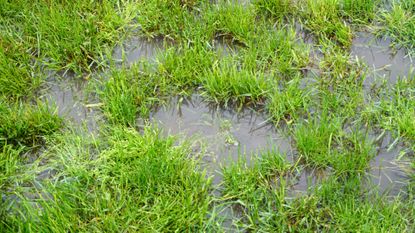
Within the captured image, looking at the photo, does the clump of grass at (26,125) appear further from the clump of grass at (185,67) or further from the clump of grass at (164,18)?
the clump of grass at (164,18)

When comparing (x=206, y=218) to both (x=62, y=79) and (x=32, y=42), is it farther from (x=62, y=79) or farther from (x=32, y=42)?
(x=32, y=42)

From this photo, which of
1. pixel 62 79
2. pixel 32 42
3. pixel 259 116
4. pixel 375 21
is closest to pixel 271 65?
pixel 259 116

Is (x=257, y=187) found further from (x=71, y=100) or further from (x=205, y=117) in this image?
(x=71, y=100)

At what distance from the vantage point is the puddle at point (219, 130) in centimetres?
271

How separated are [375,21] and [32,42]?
6.72 feet

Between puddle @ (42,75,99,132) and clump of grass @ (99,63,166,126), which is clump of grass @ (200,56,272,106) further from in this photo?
puddle @ (42,75,99,132)

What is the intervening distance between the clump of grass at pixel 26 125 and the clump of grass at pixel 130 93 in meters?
0.29

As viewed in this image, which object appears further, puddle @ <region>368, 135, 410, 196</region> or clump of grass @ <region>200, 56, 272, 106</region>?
clump of grass @ <region>200, 56, 272, 106</region>

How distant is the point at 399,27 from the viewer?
3.17 metres

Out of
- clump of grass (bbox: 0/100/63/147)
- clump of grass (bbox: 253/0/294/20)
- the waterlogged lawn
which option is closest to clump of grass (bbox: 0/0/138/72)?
the waterlogged lawn

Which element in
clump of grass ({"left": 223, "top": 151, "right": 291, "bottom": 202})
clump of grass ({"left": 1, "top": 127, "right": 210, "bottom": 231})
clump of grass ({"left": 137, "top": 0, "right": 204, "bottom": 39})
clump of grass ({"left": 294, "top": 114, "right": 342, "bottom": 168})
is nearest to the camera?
clump of grass ({"left": 1, "top": 127, "right": 210, "bottom": 231})

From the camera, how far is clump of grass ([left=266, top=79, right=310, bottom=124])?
282 centimetres

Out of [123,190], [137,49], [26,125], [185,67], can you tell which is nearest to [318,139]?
[185,67]

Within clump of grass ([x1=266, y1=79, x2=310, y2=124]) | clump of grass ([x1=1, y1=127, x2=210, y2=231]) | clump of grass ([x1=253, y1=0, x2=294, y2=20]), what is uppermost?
clump of grass ([x1=253, y1=0, x2=294, y2=20])
